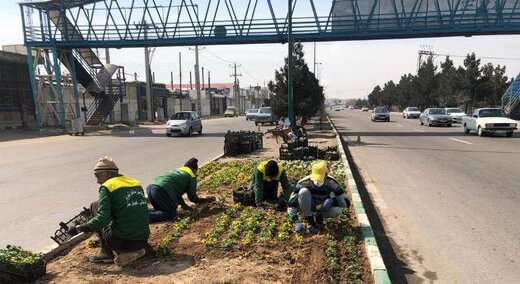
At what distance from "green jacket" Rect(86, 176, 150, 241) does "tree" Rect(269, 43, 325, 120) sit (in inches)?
941

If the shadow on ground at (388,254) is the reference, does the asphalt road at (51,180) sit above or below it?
above

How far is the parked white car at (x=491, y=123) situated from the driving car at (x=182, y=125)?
1621cm

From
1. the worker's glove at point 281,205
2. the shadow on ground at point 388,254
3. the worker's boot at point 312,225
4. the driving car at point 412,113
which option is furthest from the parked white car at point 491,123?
the driving car at point 412,113

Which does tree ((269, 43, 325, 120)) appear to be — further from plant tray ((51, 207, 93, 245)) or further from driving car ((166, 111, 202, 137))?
plant tray ((51, 207, 93, 245))

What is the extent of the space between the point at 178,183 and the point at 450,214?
175 inches

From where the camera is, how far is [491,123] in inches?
949

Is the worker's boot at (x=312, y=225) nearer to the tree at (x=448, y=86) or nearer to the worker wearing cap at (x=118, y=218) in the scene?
the worker wearing cap at (x=118, y=218)

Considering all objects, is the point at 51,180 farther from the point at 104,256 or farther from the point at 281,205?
the point at 104,256

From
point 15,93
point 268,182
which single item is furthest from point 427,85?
point 268,182

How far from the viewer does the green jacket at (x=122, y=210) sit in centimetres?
497

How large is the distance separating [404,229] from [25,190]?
8.13 m

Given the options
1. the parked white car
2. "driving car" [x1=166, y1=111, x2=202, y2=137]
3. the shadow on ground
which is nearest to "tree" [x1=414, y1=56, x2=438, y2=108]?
the parked white car

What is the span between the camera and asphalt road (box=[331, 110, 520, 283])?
17.8 feet

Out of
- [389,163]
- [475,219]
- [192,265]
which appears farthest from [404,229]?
[389,163]
